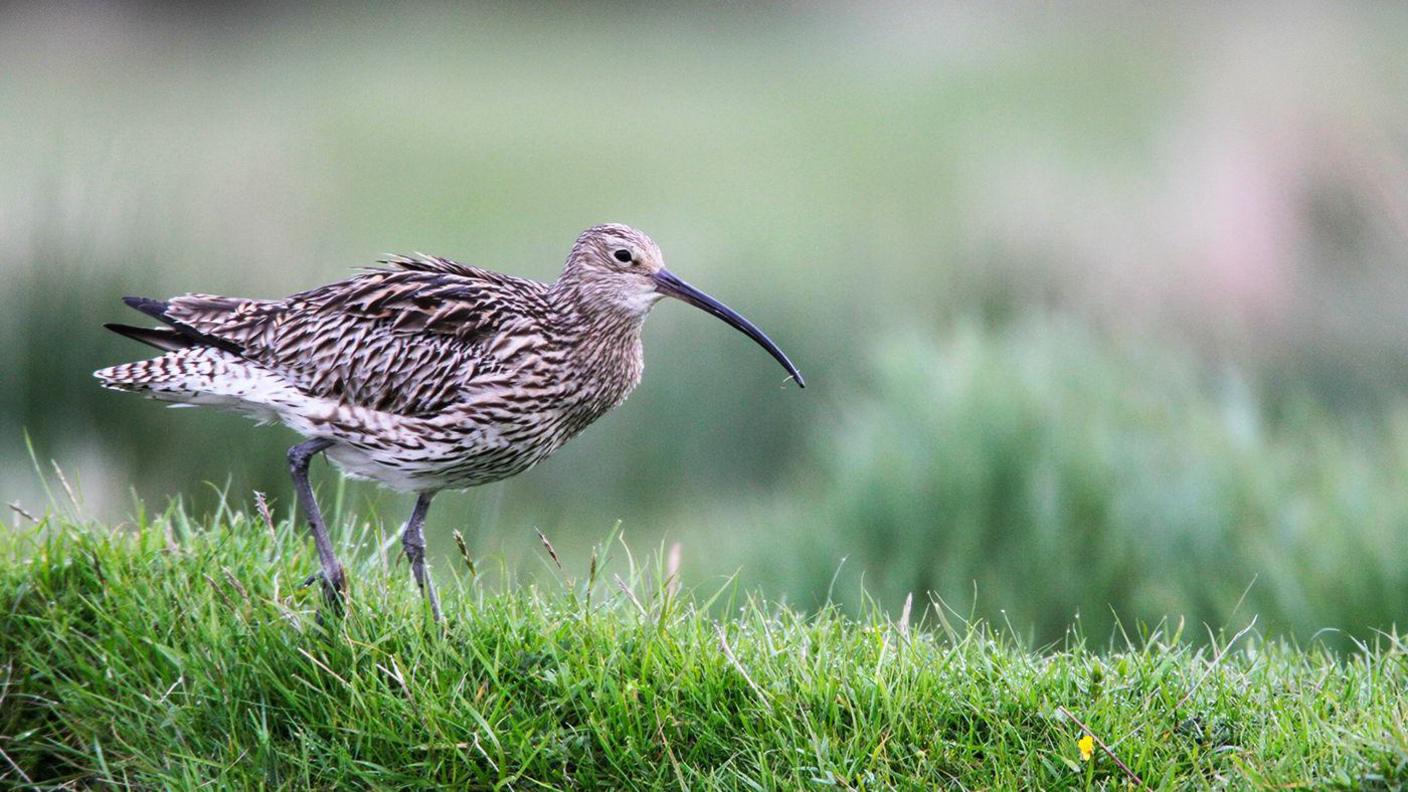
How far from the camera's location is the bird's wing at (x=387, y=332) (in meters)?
6.31

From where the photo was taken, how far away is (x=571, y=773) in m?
5.36

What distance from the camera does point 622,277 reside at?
6.56m

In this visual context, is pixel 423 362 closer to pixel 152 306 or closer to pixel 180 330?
pixel 180 330

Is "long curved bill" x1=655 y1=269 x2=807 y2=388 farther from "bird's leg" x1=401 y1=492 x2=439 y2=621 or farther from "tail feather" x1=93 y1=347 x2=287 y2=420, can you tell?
"tail feather" x1=93 y1=347 x2=287 y2=420

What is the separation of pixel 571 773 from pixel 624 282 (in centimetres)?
189

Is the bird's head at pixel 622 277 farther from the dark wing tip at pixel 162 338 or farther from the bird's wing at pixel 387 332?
the dark wing tip at pixel 162 338

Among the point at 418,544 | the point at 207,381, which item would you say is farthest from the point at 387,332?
the point at 418,544

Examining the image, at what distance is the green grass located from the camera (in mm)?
5246

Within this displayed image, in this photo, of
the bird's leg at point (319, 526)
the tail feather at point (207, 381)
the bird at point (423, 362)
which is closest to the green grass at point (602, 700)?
the bird's leg at point (319, 526)

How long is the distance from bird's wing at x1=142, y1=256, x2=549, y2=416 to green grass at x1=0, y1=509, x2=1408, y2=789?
2.34ft

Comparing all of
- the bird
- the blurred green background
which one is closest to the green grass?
the bird

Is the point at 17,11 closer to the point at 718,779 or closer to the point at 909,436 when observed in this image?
the point at 909,436

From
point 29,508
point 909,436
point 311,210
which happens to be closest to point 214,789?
point 29,508

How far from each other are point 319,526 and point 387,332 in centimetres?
78
